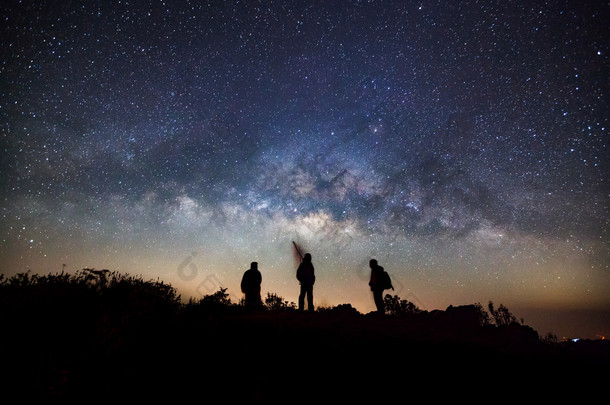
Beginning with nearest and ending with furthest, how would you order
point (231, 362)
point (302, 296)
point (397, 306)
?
point (231, 362), point (302, 296), point (397, 306)

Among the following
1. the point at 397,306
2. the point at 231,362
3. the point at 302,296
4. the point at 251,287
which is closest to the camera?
the point at 231,362

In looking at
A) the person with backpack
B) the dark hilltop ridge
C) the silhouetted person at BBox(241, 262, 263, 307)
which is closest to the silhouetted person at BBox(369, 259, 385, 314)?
the person with backpack

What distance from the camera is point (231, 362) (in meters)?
3.45

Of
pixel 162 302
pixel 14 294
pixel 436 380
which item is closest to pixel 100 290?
pixel 14 294

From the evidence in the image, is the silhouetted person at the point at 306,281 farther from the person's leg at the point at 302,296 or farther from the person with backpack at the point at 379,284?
the person with backpack at the point at 379,284

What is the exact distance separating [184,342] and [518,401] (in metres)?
4.16

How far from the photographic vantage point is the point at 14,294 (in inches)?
223

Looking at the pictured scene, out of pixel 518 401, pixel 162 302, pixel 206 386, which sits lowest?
pixel 518 401

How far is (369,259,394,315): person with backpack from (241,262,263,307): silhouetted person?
146 inches

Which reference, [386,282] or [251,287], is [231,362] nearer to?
[251,287]

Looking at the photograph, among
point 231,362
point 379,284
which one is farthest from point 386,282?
point 231,362

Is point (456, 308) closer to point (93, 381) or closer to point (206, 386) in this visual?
point (206, 386)

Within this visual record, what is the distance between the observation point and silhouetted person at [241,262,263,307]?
29.4ft

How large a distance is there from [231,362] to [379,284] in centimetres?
652
